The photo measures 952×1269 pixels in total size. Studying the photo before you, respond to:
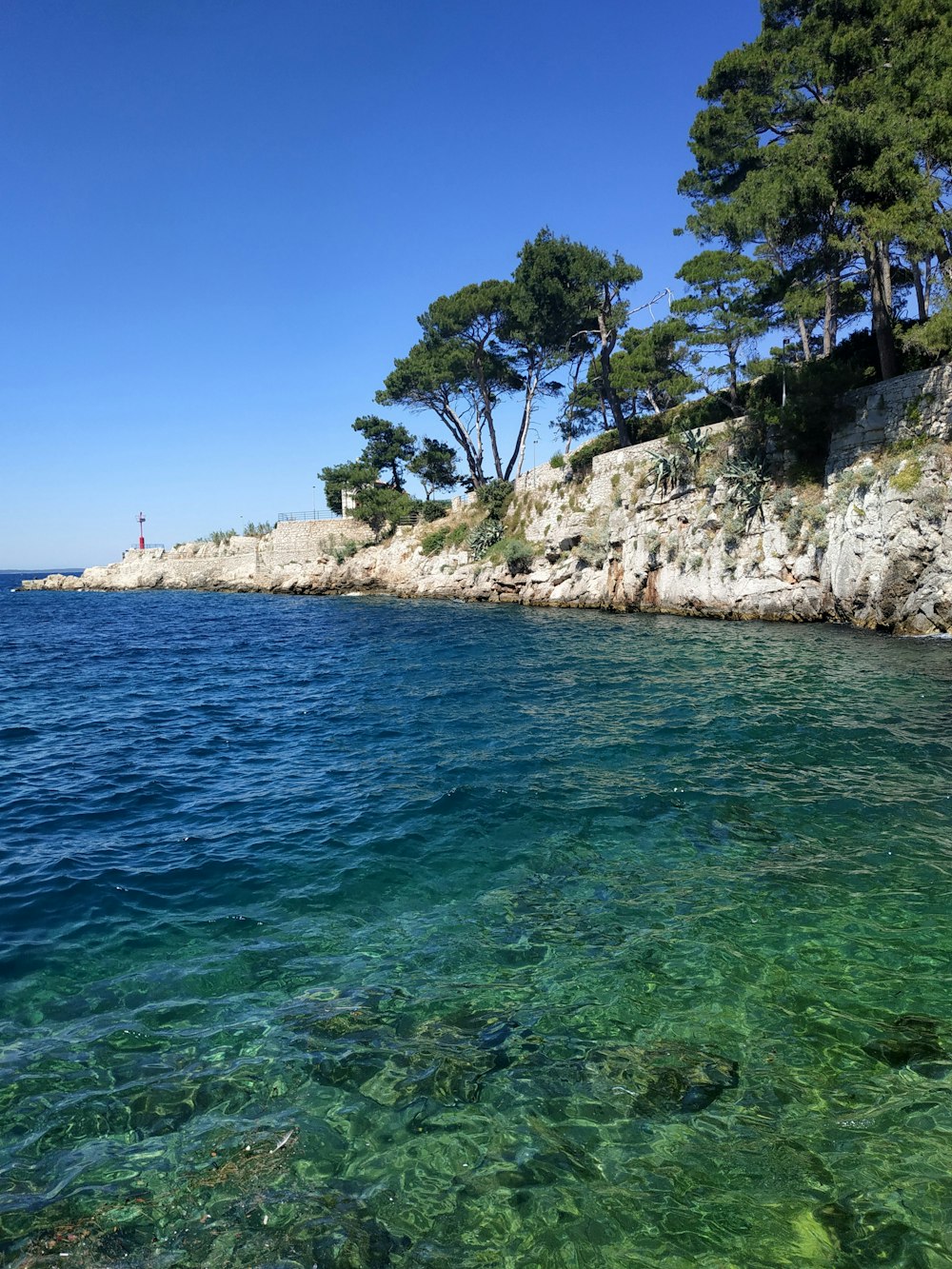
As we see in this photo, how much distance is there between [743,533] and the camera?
29391 mm

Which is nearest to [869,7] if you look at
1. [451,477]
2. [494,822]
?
[494,822]

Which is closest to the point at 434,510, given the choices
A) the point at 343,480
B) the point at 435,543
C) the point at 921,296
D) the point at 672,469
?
the point at 435,543

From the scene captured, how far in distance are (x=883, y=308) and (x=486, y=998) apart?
2817cm

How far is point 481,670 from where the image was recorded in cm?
1997

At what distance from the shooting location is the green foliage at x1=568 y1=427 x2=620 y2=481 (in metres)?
41.9

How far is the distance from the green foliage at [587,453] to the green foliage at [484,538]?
6.02 m

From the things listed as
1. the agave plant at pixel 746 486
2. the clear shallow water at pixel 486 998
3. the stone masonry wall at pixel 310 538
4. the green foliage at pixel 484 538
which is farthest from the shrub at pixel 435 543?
the clear shallow water at pixel 486 998

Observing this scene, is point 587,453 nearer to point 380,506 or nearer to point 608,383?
point 608,383

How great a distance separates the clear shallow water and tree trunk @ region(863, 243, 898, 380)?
18.0 m

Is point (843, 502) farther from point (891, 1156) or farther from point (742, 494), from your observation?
point (891, 1156)

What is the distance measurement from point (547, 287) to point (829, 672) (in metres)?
31.6

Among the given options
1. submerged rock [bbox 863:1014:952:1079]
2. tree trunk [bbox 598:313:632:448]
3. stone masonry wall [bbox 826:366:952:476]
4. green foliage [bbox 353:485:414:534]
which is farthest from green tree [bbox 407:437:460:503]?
submerged rock [bbox 863:1014:952:1079]

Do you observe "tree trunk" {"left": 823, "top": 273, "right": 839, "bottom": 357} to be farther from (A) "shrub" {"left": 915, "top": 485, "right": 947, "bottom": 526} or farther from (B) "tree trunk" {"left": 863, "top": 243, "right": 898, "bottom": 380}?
(A) "shrub" {"left": 915, "top": 485, "right": 947, "bottom": 526}

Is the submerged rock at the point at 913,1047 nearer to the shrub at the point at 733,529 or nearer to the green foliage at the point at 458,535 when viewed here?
the shrub at the point at 733,529
